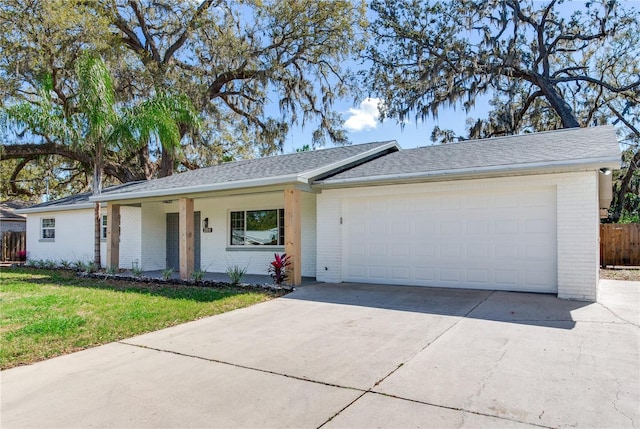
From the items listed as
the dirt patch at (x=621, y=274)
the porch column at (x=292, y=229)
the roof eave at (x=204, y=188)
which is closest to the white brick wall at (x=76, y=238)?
the roof eave at (x=204, y=188)

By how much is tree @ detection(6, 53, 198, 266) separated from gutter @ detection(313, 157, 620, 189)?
6634 millimetres

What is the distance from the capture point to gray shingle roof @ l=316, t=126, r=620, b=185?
7769mm

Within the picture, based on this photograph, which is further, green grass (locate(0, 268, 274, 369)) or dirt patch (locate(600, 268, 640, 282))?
dirt patch (locate(600, 268, 640, 282))

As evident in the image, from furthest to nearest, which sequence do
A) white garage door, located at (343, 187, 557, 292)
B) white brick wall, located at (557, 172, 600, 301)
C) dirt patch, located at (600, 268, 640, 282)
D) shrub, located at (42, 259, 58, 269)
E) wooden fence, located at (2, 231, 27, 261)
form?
wooden fence, located at (2, 231, 27, 261) < shrub, located at (42, 259, 58, 269) < dirt patch, located at (600, 268, 640, 282) < white garage door, located at (343, 187, 557, 292) < white brick wall, located at (557, 172, 600, 301)

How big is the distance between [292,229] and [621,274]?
10266mm

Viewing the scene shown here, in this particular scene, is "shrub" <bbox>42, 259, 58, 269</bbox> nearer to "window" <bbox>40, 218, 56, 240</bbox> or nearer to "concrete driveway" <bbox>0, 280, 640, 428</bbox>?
"window" <bbox>40, 218, 56, 240</bbox>

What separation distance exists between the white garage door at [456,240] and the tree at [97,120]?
7.40 metres

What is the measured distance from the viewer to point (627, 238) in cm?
1465

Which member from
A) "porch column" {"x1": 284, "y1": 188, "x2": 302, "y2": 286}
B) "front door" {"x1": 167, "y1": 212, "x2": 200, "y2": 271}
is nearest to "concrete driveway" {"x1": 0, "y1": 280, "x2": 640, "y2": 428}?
"porch column" {"x1": 284, "y1": 188, "x2": 302, "y2": 286}

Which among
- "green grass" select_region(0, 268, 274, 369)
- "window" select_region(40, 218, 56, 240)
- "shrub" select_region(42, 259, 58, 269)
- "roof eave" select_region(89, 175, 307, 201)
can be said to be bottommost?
"shrub" select_region(42, 259, 58, 269)

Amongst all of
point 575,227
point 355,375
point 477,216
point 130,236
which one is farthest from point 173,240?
point 575,227

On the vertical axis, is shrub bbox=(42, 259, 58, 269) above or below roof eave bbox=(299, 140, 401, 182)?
below

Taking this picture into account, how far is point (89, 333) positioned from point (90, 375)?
1.85 metres

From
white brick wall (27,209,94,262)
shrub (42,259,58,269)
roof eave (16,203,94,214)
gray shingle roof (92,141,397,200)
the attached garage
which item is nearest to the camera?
the attached garage
